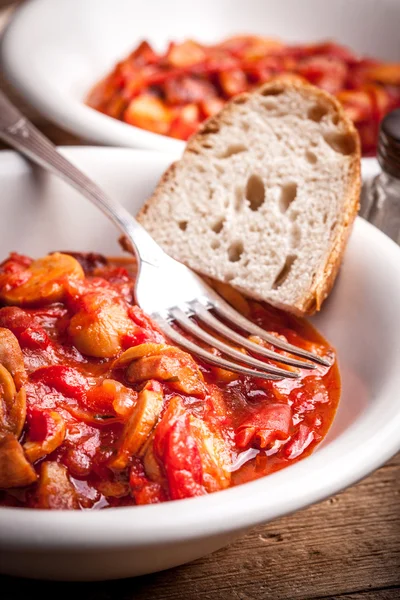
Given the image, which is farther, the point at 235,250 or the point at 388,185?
the point at 388,185

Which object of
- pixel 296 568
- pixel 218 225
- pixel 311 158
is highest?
pixel 311 158

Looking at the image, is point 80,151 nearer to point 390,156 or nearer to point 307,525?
point 390,156

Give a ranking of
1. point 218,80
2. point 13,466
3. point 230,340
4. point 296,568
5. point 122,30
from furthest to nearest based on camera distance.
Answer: point 122,30 → point 218,80 → point 230,340 → point 296,568 → point 13,466

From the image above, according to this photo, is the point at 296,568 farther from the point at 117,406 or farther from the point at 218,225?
the point at 218,225

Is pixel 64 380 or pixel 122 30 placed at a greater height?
pixel 122 30

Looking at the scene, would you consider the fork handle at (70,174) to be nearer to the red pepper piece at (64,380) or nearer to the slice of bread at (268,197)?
the slice of bread at (268,197)

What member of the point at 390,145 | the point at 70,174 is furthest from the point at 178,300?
the point at 390,145

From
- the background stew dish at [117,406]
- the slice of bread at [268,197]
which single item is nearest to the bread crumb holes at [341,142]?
the slice of bread at [268,197]
